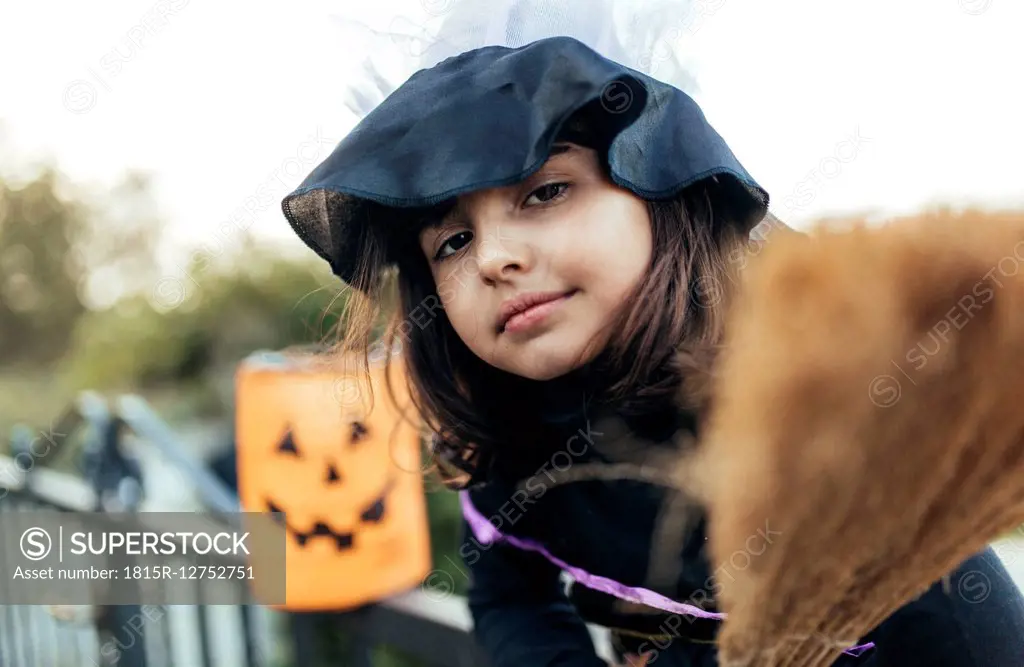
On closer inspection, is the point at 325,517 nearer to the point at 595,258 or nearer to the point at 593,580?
the point at 593,580

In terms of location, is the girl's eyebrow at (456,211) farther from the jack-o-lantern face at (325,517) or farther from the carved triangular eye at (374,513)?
the carved triangular eye at (374,513)

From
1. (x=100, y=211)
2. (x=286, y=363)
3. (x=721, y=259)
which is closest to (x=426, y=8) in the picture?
(x=721, y=259)

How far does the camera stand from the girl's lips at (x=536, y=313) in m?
0.62

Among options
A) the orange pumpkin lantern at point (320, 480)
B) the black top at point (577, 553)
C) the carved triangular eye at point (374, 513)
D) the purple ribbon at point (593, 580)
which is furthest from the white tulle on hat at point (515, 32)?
the carved triangular eye at point (374, 513)

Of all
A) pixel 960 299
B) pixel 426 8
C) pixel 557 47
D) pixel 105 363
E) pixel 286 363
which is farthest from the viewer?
pixel 105 363

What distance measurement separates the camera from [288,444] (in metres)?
1.55

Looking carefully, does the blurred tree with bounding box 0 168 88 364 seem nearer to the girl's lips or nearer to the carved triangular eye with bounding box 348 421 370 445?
the carved triangular eye with bounding box 348 421 370 445

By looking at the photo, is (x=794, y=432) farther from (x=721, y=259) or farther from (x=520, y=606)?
(x=520, y=606)

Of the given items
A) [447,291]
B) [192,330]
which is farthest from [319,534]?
[192,330]

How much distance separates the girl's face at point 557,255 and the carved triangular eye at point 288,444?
103cm

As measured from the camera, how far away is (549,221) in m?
0.61

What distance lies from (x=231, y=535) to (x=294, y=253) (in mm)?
2174

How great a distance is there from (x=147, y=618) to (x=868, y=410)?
1.84 meters

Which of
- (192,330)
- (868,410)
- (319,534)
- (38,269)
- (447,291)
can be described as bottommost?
(192,330)
